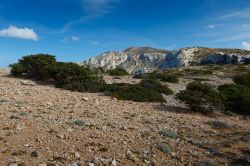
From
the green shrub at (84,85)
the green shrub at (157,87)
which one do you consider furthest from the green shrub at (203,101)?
the green shrub at (84,85)

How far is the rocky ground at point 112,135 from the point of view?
29.0ft

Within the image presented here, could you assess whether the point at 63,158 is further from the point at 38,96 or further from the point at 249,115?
the point at 249,115

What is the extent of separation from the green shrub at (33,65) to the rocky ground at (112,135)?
32.6 ft

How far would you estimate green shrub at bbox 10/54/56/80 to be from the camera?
26059mm

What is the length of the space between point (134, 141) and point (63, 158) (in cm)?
260

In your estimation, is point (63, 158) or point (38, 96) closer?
point (63, 158)

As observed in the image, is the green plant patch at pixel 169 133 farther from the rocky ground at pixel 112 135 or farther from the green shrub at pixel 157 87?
the green shrub at pixel 157 87

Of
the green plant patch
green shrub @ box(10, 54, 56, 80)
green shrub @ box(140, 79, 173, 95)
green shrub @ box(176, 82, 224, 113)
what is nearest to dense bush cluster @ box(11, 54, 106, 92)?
green shrub @ box(10, 54, 56, 80)

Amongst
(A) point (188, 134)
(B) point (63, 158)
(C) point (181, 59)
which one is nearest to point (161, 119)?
(A) point (188, 134)

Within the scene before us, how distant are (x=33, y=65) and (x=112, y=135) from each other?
728 inches

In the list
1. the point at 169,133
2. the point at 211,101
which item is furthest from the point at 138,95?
the point at 169,133

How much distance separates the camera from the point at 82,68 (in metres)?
25.0

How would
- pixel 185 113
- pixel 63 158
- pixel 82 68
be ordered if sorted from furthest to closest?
pixel 82 68 → pixel 185 113 → pixel 63 158

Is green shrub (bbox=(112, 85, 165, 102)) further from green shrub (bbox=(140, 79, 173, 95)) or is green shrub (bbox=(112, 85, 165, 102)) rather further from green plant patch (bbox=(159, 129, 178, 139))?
green plant patch (bbox=(159, 129, 178, 139))
